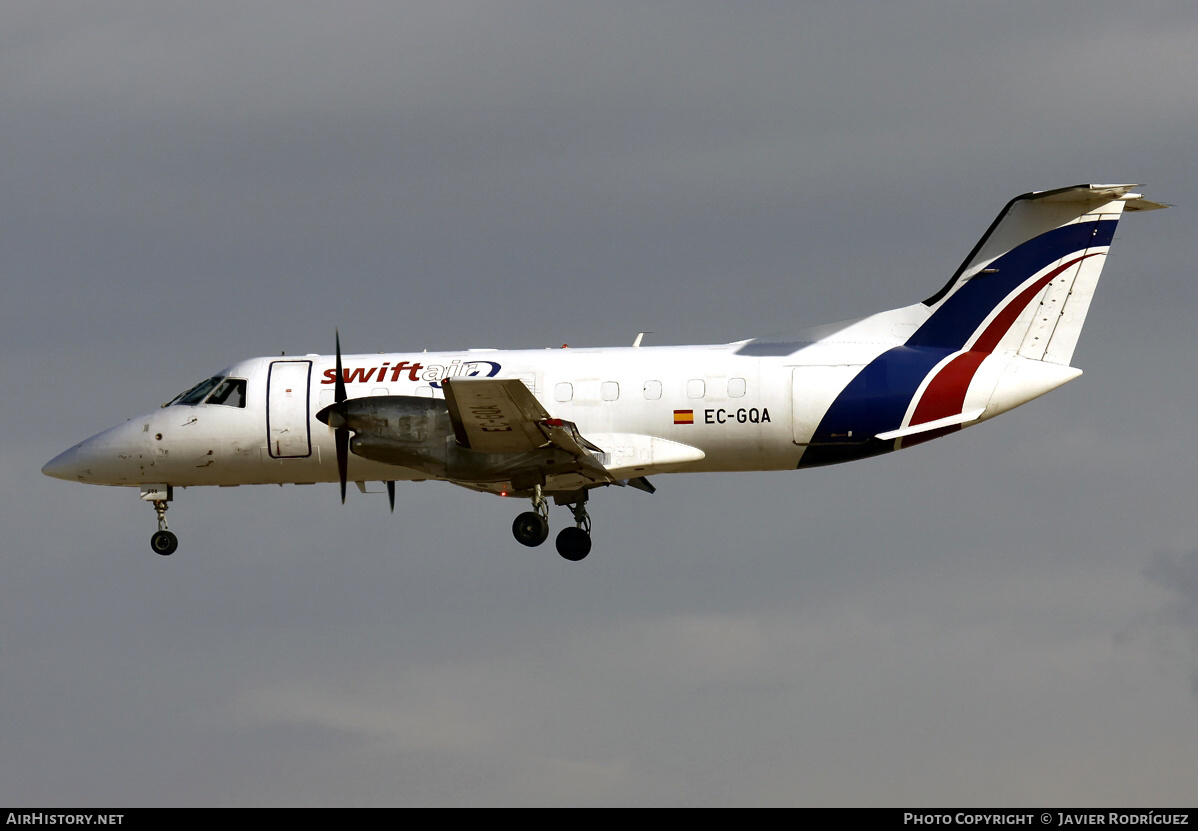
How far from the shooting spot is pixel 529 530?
32812 millimetres

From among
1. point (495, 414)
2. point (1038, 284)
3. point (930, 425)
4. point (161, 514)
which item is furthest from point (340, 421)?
point (1038, 284)

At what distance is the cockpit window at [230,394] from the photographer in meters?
35.1

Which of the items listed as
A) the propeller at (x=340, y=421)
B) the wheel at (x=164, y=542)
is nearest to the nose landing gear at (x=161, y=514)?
the wheel at (x=164, y=542)

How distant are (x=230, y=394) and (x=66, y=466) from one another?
12.6ft

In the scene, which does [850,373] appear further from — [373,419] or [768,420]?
[373,419]

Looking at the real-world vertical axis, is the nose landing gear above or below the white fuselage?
below

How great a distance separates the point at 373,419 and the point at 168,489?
6.14 m

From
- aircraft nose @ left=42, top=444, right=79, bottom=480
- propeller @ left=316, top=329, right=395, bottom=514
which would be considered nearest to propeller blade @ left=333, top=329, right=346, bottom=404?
propeller @ left=316, top=329, right=395, bottom=514

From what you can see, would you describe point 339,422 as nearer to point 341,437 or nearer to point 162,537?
point 341,437

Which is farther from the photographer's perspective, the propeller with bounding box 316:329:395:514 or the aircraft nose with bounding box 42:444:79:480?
the aircraft nose with bounding box 42:444:79:480

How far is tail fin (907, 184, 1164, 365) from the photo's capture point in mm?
33344

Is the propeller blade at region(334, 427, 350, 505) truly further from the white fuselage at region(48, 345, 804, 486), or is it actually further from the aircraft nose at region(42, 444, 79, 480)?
the aircraft nose at region(42, 444, 79, 480)

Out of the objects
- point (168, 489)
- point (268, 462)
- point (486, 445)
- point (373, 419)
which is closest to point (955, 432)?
point (486, 445)

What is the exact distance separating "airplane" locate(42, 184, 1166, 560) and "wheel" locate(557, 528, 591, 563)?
1.59m
